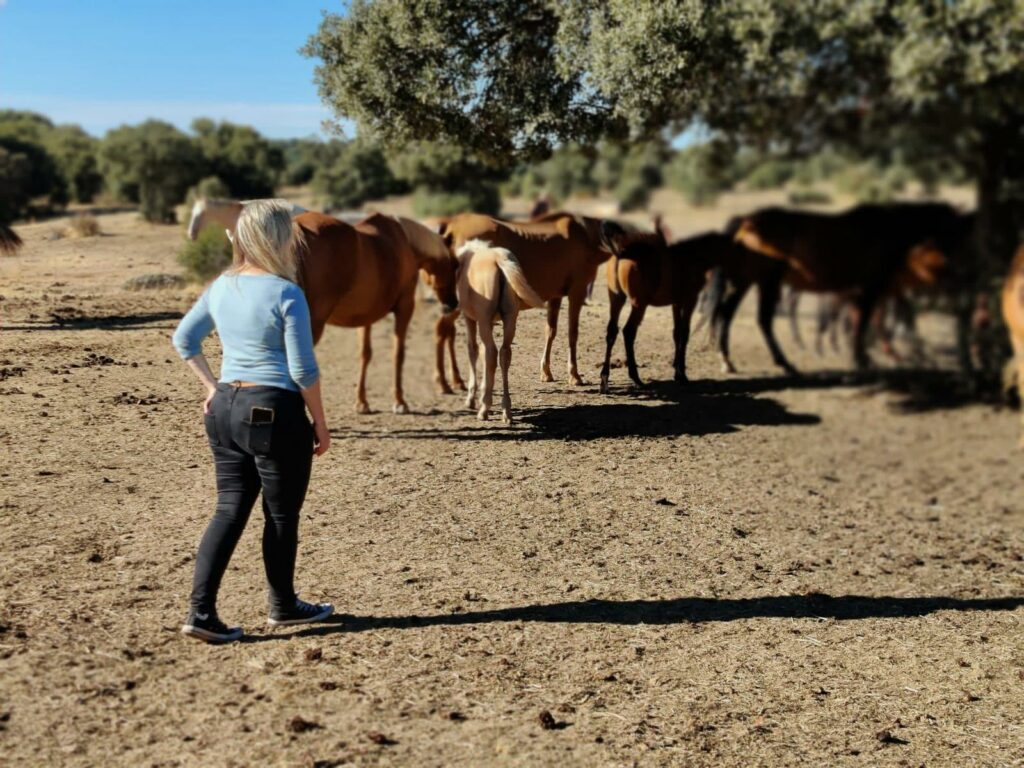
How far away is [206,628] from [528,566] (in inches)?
77.7

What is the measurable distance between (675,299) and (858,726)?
228 centimetres

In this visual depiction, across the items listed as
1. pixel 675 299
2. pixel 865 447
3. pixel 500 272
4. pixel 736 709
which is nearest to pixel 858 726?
pixel 736 709

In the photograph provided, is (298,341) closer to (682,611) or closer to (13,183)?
(682,611)

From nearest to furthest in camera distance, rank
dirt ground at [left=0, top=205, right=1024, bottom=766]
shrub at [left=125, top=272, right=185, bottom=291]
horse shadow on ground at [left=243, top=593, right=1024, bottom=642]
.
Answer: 1. dirt ground at [left=0, top=205, right=1024, bottom=766]
2. horse shadow on ground at [left=243, top=593, right=1024, bottom=642]
3. shrub at [left=125, top=272, right=185, bottom=291]

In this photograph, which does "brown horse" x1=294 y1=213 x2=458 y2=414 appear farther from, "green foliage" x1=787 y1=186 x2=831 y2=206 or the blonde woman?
"green foliage" x1=787 y1=186 x2=831 y2=206

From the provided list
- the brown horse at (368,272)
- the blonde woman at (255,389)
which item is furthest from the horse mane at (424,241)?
the blonde woman at (255,389)

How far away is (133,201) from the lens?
303 inches

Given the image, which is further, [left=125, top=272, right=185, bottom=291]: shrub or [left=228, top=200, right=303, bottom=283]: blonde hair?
[left=125, top=272, right=185, bottom=291]: shrub

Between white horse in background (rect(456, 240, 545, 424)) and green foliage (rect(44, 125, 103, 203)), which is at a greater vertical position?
green foliage (rect(44, 125, 103, 203))

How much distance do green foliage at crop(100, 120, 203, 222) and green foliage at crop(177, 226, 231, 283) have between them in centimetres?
119

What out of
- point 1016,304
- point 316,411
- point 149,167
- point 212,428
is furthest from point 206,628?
point 149,167

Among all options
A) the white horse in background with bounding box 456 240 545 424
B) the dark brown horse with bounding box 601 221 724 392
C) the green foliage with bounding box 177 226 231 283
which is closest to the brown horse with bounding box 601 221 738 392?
the dark brown horse with bounding box 601 221 724 392

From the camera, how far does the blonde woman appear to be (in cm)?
406

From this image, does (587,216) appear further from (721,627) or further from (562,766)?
(562,766)
